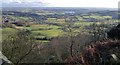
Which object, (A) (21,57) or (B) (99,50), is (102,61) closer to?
(B) (99,50)

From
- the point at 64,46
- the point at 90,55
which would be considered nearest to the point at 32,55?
the point at 64,46

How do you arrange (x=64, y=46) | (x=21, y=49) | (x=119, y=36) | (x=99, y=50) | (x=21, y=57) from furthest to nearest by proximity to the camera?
(x=64, y=46) < (x=21, y=49) < (x=21, y=57) < (x=119, y=36) < (x=99, y=50)

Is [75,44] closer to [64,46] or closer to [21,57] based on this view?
[64,46]

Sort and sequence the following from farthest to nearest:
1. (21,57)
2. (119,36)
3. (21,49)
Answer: (21,49), (21,57), (119,36)

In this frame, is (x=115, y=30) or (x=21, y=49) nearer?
(x=115, y=30)

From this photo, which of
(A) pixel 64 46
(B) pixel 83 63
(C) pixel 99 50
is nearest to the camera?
(B) pixel 83 63

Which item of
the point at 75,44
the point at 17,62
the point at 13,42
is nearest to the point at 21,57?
the point at 17,62

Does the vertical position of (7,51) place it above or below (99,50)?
below

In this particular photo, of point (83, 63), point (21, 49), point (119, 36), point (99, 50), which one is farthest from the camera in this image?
point (21, 49)

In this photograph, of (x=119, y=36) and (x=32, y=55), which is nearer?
(x=119, y=36)
